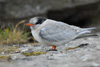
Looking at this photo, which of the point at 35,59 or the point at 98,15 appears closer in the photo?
the point at 35,59

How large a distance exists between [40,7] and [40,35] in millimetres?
3753

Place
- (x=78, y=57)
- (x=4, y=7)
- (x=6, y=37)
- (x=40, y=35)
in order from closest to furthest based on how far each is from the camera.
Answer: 1. (x=78, y=57)
2. (x=40, y=35)
3. (x=6, y=37)
4. (x=4, y=7)

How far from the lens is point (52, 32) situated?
13.8 ft

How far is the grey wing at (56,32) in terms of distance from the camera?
4148mm

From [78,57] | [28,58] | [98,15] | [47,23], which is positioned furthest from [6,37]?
[98,15]

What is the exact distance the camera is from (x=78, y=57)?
3309 millimetres

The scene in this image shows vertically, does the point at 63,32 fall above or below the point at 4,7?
below

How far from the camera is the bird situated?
4145 mm

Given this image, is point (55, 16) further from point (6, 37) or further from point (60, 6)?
point (6, 37)

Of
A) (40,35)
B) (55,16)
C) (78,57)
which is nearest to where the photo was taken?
(78,57)

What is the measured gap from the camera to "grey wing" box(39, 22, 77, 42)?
13.6ft

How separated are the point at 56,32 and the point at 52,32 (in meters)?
0.09

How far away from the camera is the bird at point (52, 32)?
4.14 metres

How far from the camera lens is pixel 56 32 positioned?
4234 millimetres
